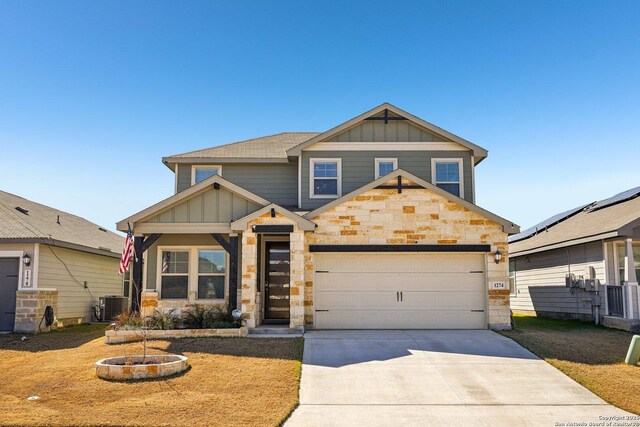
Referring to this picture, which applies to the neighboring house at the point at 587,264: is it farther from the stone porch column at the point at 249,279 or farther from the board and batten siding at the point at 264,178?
the stone porch column at the point at 249,279

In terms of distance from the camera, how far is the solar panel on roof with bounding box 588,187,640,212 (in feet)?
58.9

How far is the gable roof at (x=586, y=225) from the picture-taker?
1526 cm

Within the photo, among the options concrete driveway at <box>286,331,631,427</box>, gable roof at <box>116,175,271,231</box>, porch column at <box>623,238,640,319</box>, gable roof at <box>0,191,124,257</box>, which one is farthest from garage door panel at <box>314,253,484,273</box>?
gable roof at <box>0,191,124,257</box>

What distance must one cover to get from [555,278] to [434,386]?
466 inches

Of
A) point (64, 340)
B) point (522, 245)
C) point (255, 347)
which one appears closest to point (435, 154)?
point (522, 245)

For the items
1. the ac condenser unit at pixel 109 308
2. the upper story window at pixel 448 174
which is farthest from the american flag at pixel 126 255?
the upper story window at pixel 448 174

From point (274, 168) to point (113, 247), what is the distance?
8209mm

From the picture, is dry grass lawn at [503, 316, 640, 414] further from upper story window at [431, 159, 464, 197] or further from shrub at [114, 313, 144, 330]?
shrub at [114, 313, 144, 330]

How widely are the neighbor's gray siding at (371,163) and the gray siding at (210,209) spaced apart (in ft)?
10.1

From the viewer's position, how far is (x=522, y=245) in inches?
862

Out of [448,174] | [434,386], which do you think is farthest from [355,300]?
[434,386]

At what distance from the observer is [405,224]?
1467 cm

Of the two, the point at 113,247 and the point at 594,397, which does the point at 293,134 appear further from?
the point at 594,397

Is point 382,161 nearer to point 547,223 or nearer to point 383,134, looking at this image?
point 383,134
